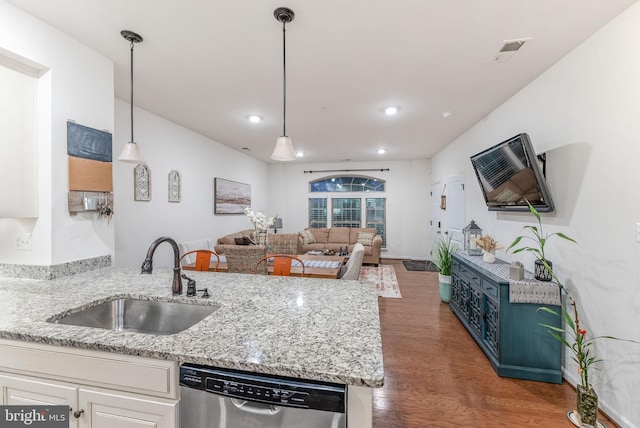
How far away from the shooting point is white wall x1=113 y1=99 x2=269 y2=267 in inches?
128

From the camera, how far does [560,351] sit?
219 centimetres

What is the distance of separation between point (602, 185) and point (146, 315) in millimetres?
3032

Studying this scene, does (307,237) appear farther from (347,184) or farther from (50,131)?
(50,131)

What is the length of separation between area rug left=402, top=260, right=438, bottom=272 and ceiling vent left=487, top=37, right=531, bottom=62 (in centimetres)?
452

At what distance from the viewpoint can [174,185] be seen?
4113 millimetres

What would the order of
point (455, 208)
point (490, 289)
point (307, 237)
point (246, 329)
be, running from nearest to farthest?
point (246, 329) < point (490, 289) < point (455, 208) < point (307, 237)

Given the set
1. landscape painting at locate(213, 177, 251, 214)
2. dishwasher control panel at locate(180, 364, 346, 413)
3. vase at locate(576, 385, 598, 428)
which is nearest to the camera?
dishwasher control panel at locate(180, 364, 346, 413)

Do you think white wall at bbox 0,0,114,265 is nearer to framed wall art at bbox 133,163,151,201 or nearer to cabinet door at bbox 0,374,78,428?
cabinet door at bbox 0,374,78,428

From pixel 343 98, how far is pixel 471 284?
248 cm

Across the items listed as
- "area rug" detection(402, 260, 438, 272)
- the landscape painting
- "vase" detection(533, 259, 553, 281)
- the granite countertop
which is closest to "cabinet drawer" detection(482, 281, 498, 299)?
"vase" detection(533, 259, 553, 281)

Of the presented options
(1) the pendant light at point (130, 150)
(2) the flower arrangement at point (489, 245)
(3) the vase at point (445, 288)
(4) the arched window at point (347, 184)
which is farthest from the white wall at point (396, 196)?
(1) the pendant light at point (130, 150)

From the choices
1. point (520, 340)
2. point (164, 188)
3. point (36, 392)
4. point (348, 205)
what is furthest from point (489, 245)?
point (348, 205)

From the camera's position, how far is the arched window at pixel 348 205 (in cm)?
755

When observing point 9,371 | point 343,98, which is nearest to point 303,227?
point 343,98
